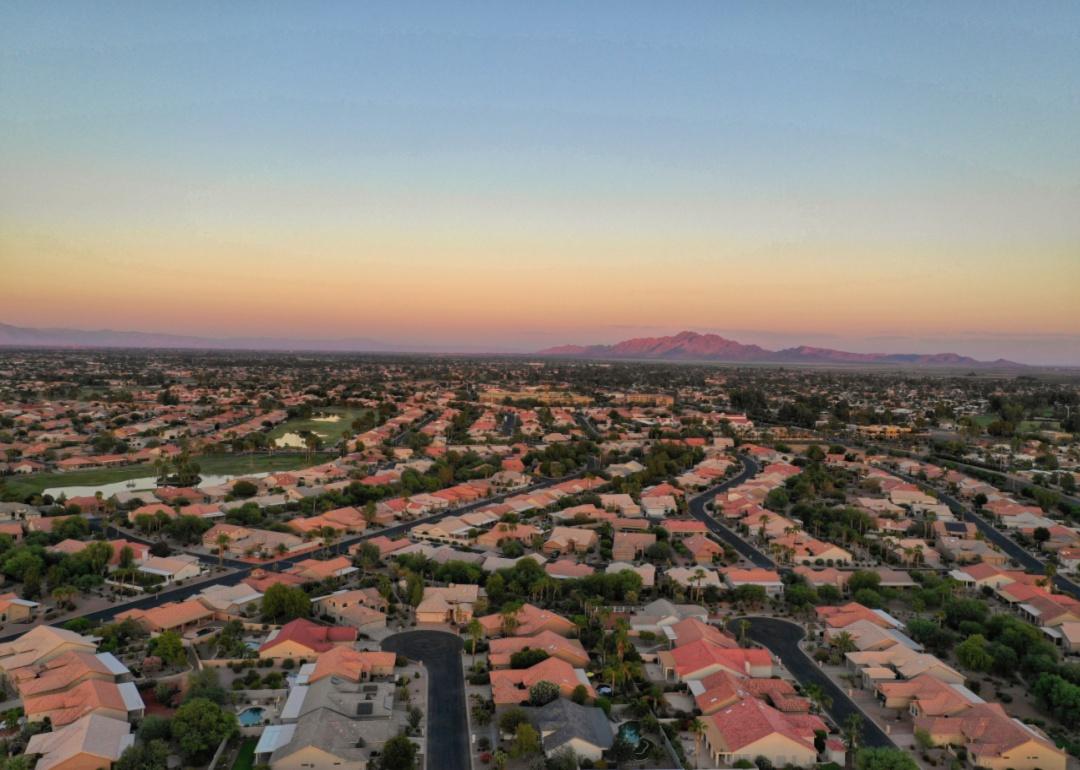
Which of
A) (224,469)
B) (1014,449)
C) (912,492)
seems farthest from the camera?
(1014,449)

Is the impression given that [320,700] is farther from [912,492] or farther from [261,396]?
[261,396]

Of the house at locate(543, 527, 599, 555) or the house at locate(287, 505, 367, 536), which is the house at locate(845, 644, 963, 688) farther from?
the house at locate(287, 505, 367, 536)

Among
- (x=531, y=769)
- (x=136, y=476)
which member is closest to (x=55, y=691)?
(x=531, y=769)

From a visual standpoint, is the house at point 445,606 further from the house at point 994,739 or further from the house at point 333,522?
the house at point 994,739

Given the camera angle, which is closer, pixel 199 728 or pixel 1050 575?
pixel 199 728

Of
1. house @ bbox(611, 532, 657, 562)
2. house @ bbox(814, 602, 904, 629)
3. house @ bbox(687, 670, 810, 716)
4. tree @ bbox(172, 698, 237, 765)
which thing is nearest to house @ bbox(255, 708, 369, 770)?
tree @ bbox(172, 698, 237, 765)

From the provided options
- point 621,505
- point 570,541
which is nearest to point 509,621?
point 570,541

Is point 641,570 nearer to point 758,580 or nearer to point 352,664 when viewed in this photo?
point 758,580
